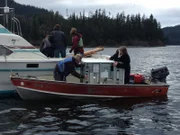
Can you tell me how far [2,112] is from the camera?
12289 mm

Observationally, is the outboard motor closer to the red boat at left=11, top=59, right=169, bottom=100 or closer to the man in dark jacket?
the red boat at left=11, top=59, right=169, bottom=100

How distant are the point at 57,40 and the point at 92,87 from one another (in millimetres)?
3076

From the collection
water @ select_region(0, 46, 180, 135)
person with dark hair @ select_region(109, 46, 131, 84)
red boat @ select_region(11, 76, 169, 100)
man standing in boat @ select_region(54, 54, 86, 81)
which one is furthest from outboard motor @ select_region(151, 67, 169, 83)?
man standing in boat @ select_region(54, 54, 86, 81)

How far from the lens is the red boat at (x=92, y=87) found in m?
13.5

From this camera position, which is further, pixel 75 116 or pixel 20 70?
pixel 20 70

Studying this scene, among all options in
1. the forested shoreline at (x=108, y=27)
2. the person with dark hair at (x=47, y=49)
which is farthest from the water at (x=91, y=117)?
the forested shoreline at (x=108, y=27)

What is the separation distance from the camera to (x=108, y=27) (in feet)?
542

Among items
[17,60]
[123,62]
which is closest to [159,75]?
[123,62]

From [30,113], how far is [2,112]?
100 centimetres

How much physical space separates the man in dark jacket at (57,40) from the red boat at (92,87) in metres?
1.99

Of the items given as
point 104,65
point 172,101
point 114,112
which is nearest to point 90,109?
point 114,112

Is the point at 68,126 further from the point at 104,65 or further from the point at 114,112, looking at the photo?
the point at 104,65

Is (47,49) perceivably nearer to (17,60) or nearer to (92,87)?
(17,60)

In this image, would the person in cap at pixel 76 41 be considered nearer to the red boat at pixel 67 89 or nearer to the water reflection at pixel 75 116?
the red boat at pixel 67 89
